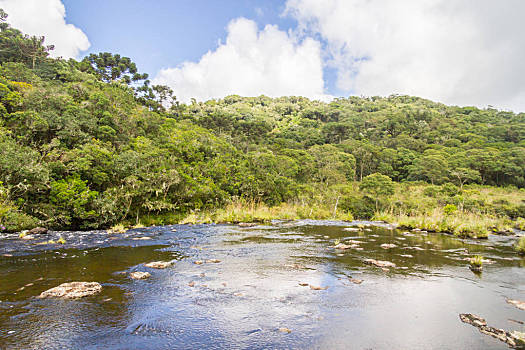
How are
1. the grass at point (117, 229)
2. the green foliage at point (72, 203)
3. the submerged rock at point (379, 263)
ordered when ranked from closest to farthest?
the submerged rock at point (379, 263)
the green foliage at point (72, 203)
the grass at point (117, 229)

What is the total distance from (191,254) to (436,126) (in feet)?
351

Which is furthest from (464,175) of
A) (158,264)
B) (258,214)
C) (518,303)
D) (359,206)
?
(158,264)

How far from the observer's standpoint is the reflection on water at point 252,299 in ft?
18.5

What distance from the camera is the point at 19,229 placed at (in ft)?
56.5

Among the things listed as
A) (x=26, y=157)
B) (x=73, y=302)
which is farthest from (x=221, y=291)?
(x=26, y=157)

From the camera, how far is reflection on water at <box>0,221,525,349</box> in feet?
18.5

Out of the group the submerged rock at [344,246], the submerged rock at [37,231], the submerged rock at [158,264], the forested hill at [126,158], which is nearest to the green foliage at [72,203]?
the forested hill at [126,158]

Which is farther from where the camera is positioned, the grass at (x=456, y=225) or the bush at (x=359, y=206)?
the bush at (x=359, y=206)

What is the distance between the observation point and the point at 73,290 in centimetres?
767

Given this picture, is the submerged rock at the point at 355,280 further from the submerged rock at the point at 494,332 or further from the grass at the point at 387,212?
the grass at the point at 387,212

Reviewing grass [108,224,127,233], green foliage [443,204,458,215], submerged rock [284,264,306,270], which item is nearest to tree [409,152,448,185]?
green foliage [443,204,458,215]

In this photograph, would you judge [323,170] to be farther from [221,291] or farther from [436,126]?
[436,126]

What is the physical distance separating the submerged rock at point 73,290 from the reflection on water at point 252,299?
0.28 metres

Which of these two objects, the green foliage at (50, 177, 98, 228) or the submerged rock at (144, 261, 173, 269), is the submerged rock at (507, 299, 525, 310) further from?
the green foliage at (50, 177, 98, 228)
